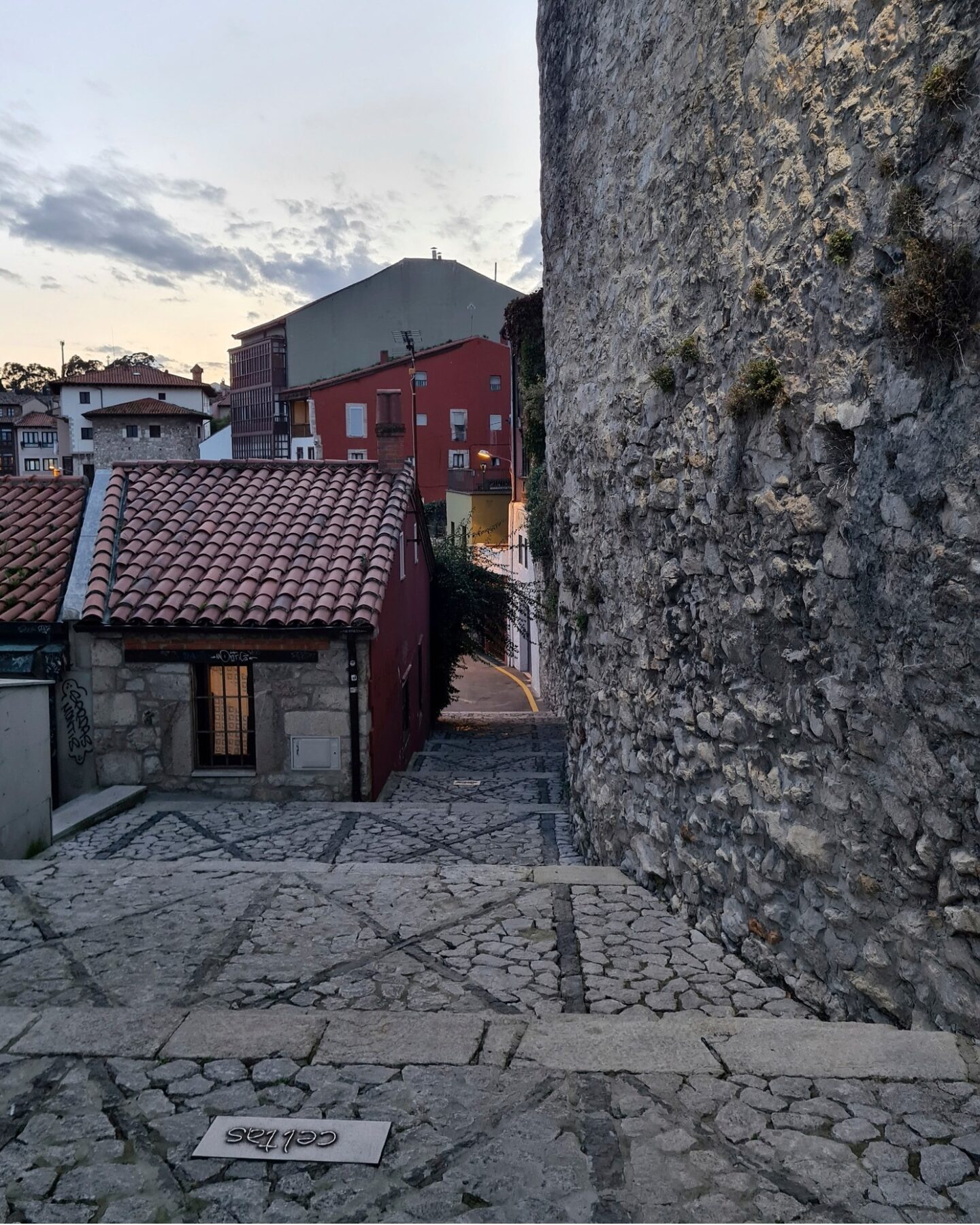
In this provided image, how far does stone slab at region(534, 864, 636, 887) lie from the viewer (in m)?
6.59

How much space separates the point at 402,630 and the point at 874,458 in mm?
10760

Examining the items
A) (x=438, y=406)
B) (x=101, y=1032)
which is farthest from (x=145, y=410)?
(x=101, y=1032)

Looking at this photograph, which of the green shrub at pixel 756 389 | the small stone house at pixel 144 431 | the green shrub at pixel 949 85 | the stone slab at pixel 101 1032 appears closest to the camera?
the green shrub at pixel 949 85

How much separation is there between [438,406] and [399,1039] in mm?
36891

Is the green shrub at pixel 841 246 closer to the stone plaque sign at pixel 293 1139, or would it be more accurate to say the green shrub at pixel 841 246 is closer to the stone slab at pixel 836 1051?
the stone slab at pixel 836 1051

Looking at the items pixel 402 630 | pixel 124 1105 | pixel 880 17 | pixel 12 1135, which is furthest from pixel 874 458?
pixel 402 630

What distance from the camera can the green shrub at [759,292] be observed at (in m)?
4.76

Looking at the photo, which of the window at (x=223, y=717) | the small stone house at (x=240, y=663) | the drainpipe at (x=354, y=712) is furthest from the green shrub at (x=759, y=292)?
the window at (x=223, y=717)

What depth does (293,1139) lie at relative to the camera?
11.7ft

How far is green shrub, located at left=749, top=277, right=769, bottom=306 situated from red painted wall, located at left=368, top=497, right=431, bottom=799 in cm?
713

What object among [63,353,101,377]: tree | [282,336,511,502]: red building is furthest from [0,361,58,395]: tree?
[282,336,511,502]: red building

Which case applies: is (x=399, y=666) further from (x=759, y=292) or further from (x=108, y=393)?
(x=108, y=393)

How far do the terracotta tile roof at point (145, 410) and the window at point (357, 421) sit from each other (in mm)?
13974

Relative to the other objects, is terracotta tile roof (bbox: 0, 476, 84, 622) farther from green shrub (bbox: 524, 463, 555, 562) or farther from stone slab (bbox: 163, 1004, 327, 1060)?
stone slab (bbox: 163, 1004, 327, 1060)
